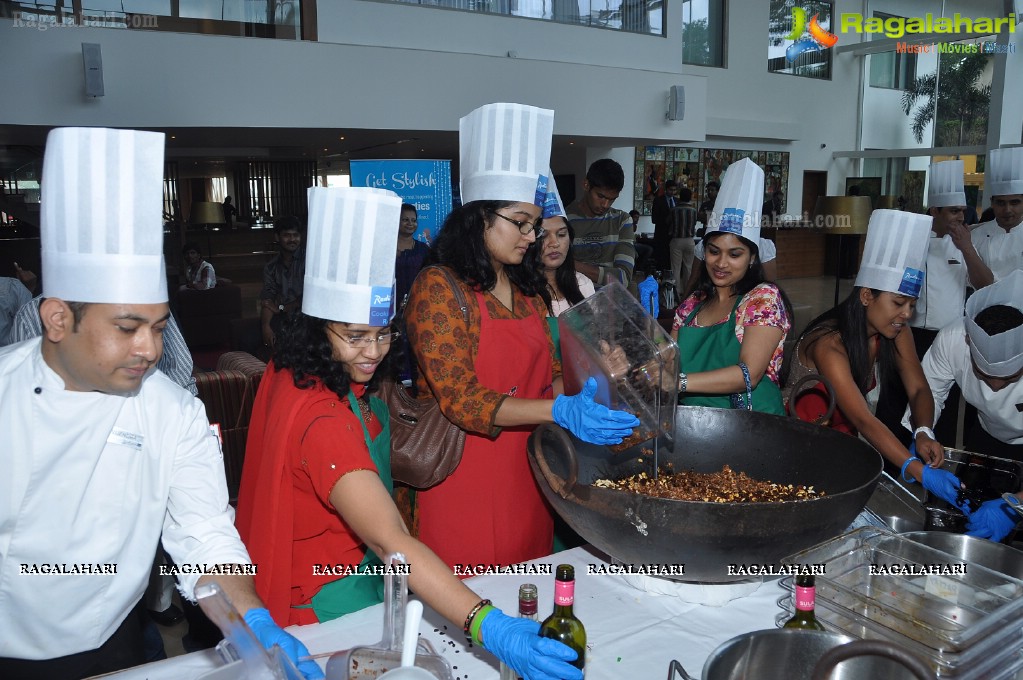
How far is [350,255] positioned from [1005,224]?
181 inches

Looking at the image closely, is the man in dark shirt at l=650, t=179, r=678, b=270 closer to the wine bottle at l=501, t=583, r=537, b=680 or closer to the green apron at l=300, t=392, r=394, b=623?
the green apron at l=300, t=392, r=394, b=623

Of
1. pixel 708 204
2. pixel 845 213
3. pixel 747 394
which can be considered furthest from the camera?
pixel 708 204

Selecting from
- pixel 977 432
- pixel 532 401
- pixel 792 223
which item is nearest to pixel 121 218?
pixel 532 401

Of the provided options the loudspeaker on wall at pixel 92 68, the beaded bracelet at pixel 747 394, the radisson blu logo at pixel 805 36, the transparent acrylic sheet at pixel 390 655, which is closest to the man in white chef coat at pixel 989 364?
the beaded bracelet at pixel 747 394

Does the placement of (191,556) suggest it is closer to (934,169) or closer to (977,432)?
(977,432)

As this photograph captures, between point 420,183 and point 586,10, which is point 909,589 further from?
point 586,10

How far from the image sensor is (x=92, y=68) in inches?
243

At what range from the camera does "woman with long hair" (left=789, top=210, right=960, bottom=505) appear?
94.6 inches

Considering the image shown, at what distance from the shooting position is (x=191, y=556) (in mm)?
1403

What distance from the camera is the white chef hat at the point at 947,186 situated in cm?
482

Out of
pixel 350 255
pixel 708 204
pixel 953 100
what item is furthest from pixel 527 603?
pixel 953 100

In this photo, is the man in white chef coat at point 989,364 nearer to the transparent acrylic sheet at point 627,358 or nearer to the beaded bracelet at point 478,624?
the transparent acrylic sheet at point 627,358

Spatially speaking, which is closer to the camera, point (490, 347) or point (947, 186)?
point (490, 347)

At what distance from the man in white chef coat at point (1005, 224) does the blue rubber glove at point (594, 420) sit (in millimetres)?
3709
